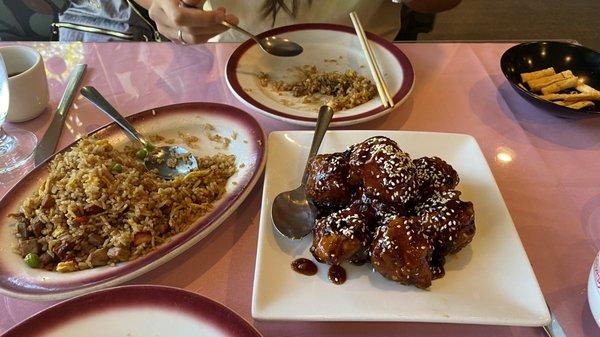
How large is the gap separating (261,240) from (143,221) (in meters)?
0.27

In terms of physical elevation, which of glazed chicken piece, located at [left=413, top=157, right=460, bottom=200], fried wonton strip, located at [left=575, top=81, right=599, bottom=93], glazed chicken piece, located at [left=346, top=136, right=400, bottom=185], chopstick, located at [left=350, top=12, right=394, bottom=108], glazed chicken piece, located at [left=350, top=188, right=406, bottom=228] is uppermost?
glazed chicken piece, located at [left=346, top=136, right=400, bottom=185]

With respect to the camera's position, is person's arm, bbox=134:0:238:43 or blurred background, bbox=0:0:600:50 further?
blurred background, bbox=0:0:600:50

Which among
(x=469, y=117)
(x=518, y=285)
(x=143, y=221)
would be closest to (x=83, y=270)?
(x=143, y=221)

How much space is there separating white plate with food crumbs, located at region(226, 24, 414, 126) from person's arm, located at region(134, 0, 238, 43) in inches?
4.9

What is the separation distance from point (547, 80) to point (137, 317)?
1.38 meters

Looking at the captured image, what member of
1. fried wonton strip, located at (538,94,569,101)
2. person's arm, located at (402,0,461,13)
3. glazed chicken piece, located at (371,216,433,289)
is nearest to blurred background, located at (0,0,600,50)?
person's arm, located at (402,0,461,13)

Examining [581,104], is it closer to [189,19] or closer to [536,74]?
[536,74]

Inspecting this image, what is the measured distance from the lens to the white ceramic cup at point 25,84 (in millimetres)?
1424

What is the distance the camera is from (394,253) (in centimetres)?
92

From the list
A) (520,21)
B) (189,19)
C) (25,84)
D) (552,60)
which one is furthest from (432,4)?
(520,21)

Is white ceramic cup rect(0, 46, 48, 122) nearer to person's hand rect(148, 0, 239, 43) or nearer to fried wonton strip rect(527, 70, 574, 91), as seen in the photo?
person's hand rect(148, 0, 239, 43)

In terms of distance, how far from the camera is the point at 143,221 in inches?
42.3

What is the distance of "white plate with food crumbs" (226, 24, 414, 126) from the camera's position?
1.47 meters

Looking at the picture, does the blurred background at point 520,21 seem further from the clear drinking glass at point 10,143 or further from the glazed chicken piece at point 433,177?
the clear drinking glass at point 10,143
